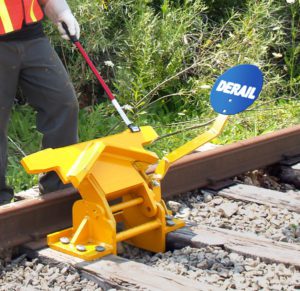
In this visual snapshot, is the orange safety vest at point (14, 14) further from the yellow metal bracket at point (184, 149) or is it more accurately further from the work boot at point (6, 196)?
the yellow metal bracket at point (184, 149)

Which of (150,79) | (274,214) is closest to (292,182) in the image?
(274,214)

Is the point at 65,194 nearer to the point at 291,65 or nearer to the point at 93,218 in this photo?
the point at 93,218

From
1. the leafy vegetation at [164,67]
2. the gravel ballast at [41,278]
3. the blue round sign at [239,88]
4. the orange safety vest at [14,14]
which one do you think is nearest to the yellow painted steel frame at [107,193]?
the gravel ballast at [41,278]

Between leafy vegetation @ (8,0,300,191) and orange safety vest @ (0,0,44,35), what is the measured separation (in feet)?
5.22

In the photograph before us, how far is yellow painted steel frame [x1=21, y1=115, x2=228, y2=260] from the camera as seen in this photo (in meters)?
3.17

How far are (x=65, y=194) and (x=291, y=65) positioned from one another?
3.75 meters

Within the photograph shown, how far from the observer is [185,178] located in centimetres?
412

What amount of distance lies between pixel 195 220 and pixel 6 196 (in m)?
0.92

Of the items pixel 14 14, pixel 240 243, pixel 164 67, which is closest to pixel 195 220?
pixel 240 243

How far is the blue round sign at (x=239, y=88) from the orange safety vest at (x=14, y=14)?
0.93m

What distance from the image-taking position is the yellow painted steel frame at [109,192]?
317 centimetres

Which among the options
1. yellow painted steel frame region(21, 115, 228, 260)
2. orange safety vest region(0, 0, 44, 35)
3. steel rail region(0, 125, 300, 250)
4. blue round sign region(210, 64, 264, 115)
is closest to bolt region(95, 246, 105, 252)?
yellow painted steel frame region(21, 115, 228, 260)

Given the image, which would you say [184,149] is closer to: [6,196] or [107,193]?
[107,193]

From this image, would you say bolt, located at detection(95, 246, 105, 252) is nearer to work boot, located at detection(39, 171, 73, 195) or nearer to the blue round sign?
work boot, located at detection(39, 171, 73, 195)
